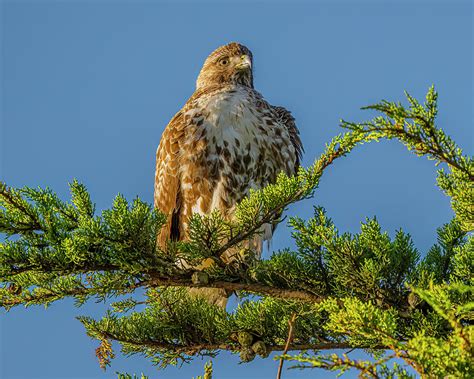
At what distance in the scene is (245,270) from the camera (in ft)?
12.9

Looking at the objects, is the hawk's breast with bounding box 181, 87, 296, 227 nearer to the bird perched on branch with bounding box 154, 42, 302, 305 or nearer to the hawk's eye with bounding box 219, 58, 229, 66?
the bird perched on branch with bounding box 154, 42, 302, 305

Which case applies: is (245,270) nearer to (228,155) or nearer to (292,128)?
(228,155)

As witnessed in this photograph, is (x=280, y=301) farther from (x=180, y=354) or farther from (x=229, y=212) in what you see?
(x=229, y=212)

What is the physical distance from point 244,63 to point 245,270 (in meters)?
3.24

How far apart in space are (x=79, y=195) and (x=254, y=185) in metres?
2.44

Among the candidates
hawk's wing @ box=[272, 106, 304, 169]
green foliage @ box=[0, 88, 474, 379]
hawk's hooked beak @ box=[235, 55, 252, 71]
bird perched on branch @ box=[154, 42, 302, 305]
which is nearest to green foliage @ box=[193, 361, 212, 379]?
green foliage @ box=[0, 88, 474, 379]

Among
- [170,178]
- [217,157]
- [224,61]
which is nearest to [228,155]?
[217,157]

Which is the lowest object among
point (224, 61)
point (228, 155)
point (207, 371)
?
point (207, 371)

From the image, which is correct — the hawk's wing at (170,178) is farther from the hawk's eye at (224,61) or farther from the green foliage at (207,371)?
the green foliage at (207,371)

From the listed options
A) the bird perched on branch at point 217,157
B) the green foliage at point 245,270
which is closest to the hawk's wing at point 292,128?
the bird perched on branch at point 217,157

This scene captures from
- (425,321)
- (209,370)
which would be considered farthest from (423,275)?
(209,370)

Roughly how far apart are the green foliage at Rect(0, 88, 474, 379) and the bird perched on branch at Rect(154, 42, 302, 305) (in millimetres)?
1383

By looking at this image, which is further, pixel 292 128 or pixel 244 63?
pixel 244 63

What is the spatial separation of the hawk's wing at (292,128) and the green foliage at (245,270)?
86.0 inches
